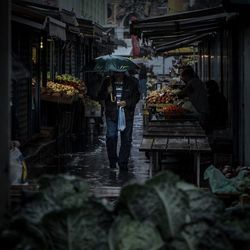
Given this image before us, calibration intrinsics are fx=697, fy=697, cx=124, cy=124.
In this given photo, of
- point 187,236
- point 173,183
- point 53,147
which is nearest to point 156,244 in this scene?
point 187,236

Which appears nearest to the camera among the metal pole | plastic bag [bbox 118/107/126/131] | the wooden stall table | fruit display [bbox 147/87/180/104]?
the metal pole

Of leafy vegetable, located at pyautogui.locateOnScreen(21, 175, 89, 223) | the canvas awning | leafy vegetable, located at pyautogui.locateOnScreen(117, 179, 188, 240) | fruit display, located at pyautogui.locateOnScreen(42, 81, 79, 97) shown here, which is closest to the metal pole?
leafy vegetable, located at pyautogui.locateOnScreen(21, 175, 89, 223)

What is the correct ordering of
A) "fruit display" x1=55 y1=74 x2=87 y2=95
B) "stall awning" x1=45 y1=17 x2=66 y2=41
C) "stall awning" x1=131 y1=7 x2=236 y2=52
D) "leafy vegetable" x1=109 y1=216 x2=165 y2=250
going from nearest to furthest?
"leafy vegetable" x1=109 y1=216 x2=165 y2=250
"stall awning" x1=131 y1=7 x2=236 y2=52
"stall awning" x1=45 y1=17 x2=66 y2=41
"fruit display" x1=55 y1=74 x2=87 y2=95

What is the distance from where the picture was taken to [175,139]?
34.0 feet

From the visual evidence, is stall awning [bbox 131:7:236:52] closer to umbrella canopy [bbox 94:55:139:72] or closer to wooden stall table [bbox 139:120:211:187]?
wooden stall table [bbox 139:120:211:187]

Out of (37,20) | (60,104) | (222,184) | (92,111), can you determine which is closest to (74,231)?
(222,184)

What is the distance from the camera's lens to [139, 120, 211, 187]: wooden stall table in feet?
30.6

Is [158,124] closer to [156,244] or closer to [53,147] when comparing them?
[53,147]

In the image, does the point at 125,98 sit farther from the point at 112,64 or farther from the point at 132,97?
the point at 112,64

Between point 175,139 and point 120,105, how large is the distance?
285cm

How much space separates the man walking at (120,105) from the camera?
43.0ft

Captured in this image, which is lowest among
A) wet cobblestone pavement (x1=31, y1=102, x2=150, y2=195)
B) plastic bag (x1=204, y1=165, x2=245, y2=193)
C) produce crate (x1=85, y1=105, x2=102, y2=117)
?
wet cobblestone pavement (x1=31, y1=102, x2=150, y2=195)

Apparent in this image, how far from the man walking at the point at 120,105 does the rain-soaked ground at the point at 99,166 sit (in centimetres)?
42

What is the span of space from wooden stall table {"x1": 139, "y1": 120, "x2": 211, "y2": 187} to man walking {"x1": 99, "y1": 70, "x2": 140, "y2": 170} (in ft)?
1.81
